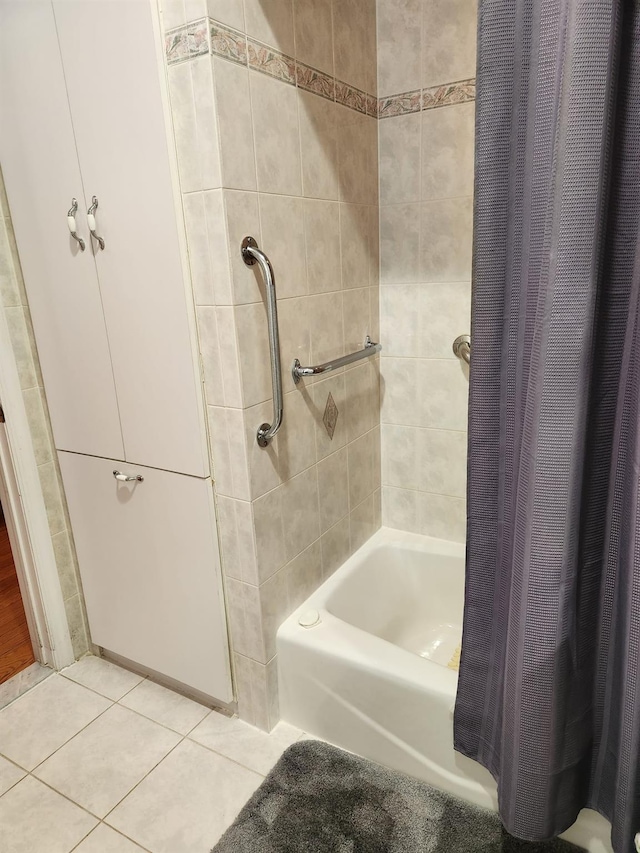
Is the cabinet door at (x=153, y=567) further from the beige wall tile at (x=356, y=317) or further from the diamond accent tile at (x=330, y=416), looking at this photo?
the beige wall tile at (x=356, y=317)

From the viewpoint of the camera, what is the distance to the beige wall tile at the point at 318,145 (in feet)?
4.70

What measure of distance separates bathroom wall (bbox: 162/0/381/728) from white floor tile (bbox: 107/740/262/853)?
0.18 meters

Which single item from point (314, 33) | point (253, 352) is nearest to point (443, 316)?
point (253, 352)

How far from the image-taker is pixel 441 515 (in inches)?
79.0

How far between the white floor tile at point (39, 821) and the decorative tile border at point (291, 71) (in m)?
→ 1.81

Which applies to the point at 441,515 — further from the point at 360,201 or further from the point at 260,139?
the point at 260,139

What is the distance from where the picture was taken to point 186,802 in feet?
4.67

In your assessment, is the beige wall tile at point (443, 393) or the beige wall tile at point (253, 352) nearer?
the beige wall tile at point (253, 352)

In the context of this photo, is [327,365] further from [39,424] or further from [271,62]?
[39,424]

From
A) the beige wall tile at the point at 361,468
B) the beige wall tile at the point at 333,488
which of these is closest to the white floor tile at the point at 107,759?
the beige wall tile at the point at 333,488

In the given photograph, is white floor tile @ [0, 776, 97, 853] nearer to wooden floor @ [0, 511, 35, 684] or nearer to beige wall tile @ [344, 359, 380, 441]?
wooden floor @ [0, 511, 35, 684]

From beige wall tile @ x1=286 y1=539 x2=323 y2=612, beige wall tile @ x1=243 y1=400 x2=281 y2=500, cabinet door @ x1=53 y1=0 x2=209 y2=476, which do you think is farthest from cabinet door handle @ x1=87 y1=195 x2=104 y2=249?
beige wall tile @ x1=286 y1=539 x2=323 y2=612

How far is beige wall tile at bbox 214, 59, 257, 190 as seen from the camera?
46.4 inches

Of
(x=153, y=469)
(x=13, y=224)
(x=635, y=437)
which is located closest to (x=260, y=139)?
(x=13, y=224)
